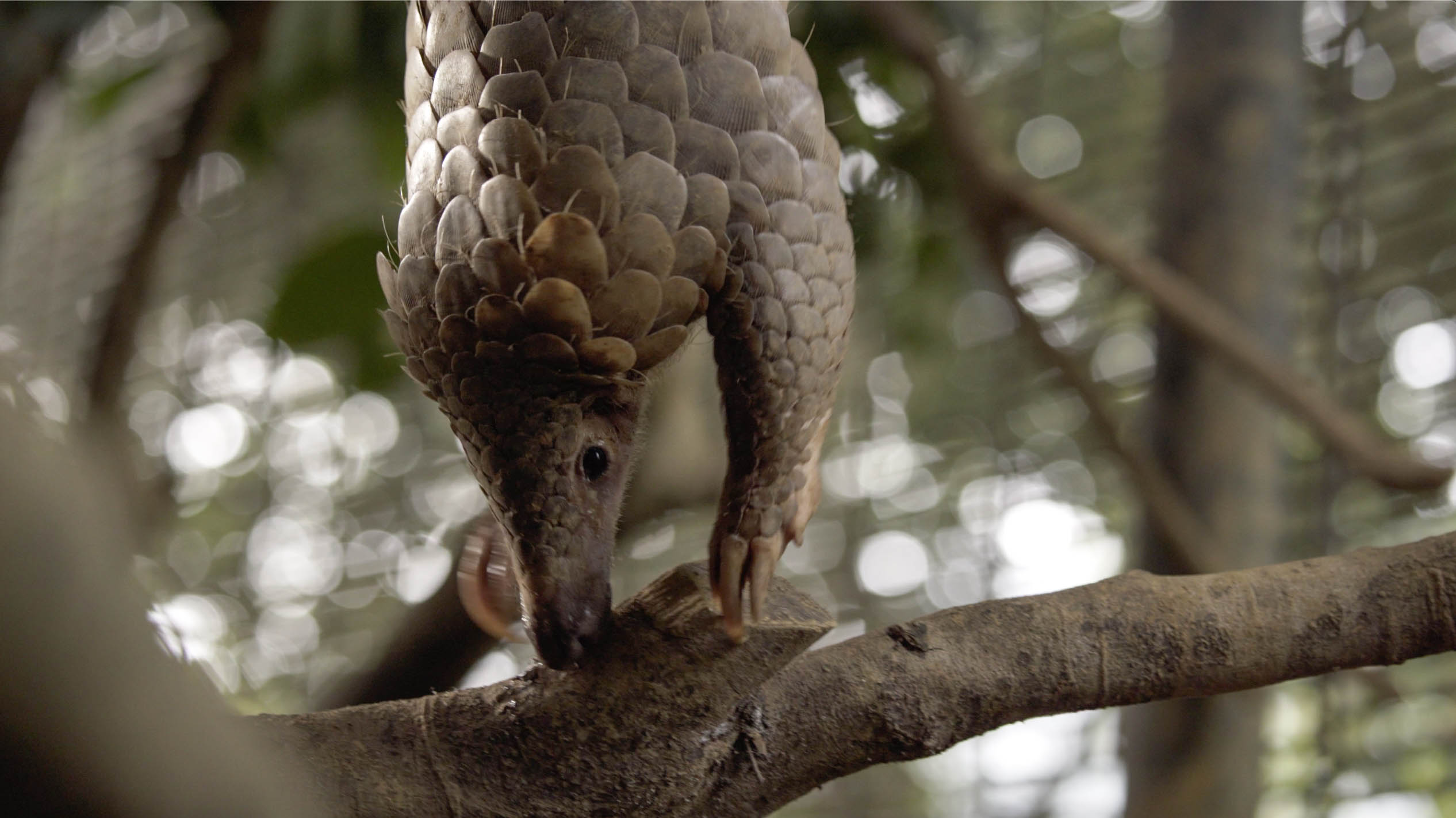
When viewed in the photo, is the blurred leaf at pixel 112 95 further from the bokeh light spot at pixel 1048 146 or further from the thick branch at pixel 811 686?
the bokeh light spot at pixel 1048 146

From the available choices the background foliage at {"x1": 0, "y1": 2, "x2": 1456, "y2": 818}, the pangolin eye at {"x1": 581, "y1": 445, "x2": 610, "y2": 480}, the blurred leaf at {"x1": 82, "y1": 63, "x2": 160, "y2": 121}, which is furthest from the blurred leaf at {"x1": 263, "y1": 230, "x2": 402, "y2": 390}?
the pangolin eye at {"x1": 581, "y1": 445, "x2": 610, "y2": 480}

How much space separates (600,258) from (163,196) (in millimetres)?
987

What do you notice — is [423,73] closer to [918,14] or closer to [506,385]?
[506,385]

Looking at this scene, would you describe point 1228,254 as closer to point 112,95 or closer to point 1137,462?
point 1137,462

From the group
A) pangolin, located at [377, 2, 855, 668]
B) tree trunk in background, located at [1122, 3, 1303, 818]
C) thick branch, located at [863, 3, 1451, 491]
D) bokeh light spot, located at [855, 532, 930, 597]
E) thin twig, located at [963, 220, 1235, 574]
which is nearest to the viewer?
pangolin, located at [377, 2, 855, 668]

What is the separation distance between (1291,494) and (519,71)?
153cm

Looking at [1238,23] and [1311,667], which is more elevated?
[1238,23]

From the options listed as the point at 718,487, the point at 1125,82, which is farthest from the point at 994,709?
the point at 1125,82

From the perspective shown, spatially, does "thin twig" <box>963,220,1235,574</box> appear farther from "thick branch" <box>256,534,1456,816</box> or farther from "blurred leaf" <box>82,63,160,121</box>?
"blurred leaf" <box>82,63,160,121</box>

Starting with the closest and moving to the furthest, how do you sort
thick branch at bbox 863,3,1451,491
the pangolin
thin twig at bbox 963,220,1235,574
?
the pangolin < thick branch at bbox 863,3,1451,491 < thin twig at bbox 963,220,1235,574

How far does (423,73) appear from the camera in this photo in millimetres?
516

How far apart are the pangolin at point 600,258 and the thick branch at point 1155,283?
0.73 meters

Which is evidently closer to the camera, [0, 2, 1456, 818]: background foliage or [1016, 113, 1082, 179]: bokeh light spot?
[0, 2, 1456, 818]: background foliage

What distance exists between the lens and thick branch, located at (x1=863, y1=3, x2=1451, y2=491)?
3.63 feet
